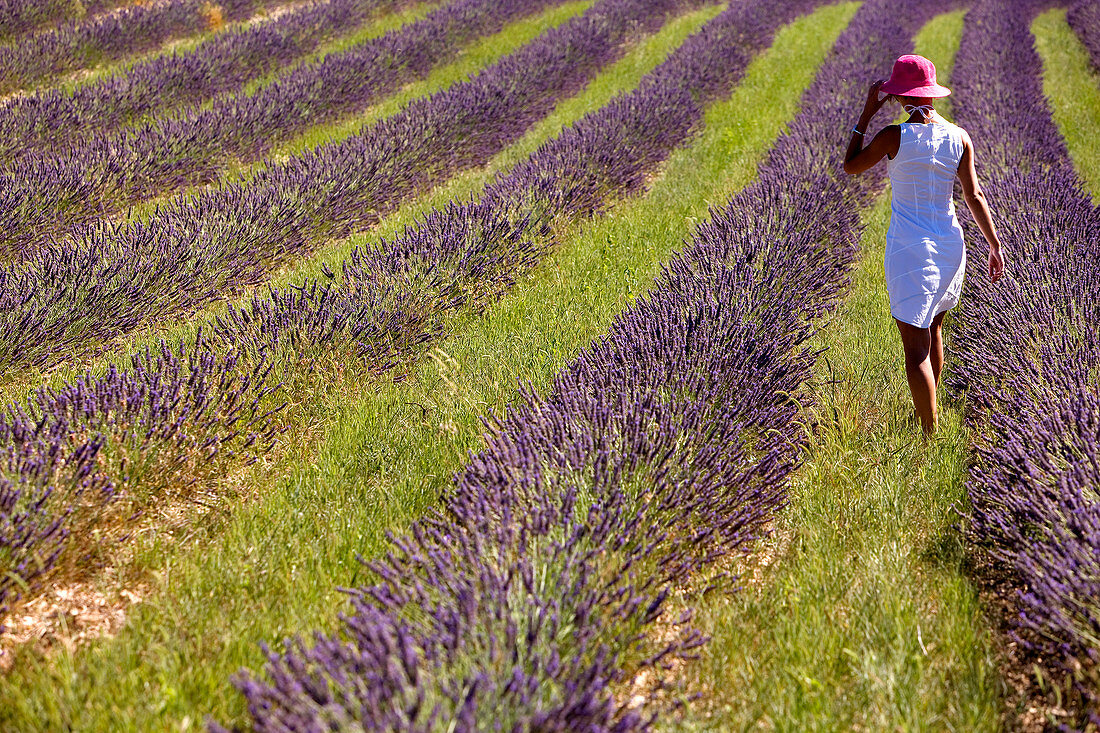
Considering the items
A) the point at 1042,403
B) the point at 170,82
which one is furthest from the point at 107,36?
the point at 1042,403

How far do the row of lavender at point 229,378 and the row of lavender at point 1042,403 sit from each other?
8.56 ft

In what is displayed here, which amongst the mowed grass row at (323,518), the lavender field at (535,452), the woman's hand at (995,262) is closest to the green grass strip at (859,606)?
the lavender field at (535,452)

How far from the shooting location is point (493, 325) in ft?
14.5

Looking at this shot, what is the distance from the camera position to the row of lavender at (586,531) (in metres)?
1.66

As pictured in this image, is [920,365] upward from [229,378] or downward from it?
downward

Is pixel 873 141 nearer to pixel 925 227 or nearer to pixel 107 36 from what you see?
pixel 925 227

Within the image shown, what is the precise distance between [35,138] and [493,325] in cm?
598

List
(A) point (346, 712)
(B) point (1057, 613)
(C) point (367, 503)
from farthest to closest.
Result: (C) point (367, 503), (B) point (1057, 613), (A) point (346, 712)

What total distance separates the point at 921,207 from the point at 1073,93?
377 inches

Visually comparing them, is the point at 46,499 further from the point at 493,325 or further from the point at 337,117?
the point at 337,117

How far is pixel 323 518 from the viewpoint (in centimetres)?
270

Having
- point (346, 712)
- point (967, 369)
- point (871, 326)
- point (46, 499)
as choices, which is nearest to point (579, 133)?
point (871, 326)

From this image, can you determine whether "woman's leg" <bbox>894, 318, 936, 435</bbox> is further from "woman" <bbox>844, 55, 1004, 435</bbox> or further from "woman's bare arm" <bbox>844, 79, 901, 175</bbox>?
"woman's bare arm" <bbox>844, 79, 901, 175</bbox>

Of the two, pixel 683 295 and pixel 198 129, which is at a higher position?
pixel 198 129
